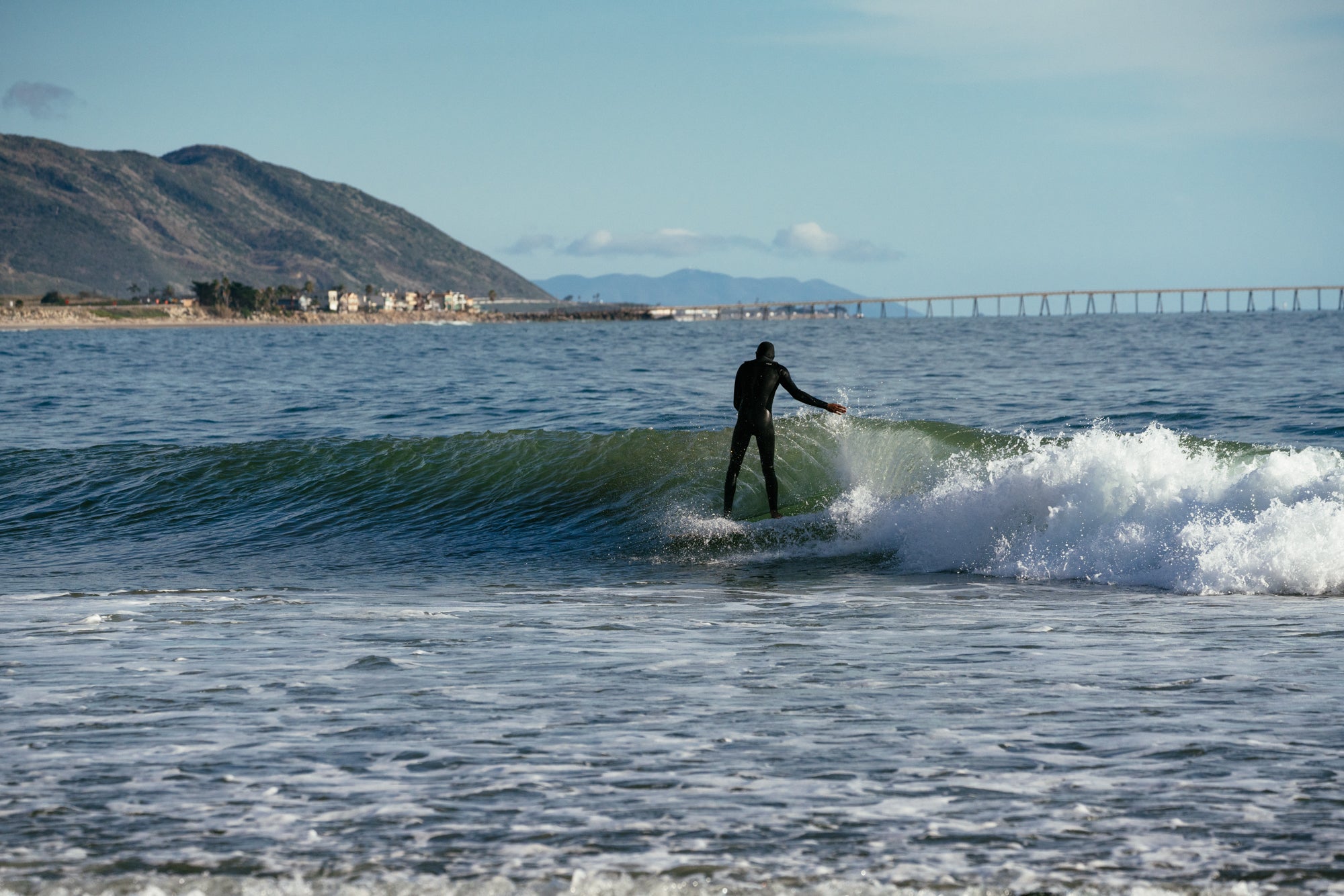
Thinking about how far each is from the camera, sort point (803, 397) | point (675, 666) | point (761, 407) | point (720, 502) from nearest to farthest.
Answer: point (675, 666) < point (803, 397) < point (761, 407) < point (720, 502)

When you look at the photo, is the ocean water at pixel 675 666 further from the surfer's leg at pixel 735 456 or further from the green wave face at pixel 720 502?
the surfer's leg at pixel 735 456

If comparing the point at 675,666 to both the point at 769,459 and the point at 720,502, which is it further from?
the point at 720,502

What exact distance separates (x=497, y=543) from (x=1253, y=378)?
1184 inches

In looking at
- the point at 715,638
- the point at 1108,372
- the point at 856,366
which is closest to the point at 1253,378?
the point at 1108,372

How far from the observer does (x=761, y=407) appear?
46.6ft

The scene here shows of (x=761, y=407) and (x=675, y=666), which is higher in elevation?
(x=761, y=407)

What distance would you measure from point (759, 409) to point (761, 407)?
3 centimetres

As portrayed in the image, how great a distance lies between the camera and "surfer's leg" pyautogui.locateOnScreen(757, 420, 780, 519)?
46.8 feet

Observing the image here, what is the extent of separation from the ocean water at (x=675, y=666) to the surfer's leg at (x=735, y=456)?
36 cm

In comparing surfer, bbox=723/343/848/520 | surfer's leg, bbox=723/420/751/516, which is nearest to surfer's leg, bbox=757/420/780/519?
surfer, bbox=723/343/848/520

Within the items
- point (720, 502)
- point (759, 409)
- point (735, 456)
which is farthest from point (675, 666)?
point (720, 502)

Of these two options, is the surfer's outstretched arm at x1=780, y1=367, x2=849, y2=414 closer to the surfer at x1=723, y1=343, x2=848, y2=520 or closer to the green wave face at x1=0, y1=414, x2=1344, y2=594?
the surfer at x1=723, y1=343, x2=848, y2=520

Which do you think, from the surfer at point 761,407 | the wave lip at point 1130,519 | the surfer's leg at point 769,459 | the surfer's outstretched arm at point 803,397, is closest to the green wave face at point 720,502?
the wave lip at point 1130,519

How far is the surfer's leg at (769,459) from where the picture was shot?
46.8ft
